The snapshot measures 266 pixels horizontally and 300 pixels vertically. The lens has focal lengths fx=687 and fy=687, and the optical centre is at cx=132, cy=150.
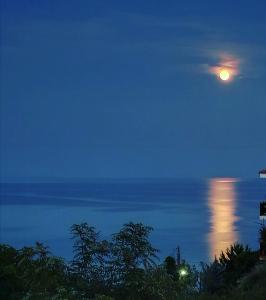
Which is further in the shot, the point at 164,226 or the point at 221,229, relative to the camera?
the point at 164,226

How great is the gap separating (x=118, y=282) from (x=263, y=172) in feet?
75.4

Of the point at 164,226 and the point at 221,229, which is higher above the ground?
the point at 164,226

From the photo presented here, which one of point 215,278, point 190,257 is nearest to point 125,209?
point 190,257

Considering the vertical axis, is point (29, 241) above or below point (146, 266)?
above

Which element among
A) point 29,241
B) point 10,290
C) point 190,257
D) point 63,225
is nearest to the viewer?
point 10,290

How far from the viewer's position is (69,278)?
1160cm

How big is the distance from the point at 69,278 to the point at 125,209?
11963cm

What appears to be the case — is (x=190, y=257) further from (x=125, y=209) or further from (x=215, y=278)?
(x=125, y=209)

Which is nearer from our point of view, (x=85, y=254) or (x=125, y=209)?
(x=85, y=254)

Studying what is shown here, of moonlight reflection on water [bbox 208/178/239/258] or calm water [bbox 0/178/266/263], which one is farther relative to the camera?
moonlight reflection on water [bbox 208/178/239/258]

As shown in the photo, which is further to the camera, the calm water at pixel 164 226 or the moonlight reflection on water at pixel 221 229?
the moonlight reflection on water at pixel 221 229

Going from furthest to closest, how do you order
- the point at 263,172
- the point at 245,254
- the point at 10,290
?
the point at 263,172 → the point at 245,254 → the point at 10,290

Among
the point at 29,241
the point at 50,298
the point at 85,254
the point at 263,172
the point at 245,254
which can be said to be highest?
the point at 29,241

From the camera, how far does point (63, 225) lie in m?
98.6
